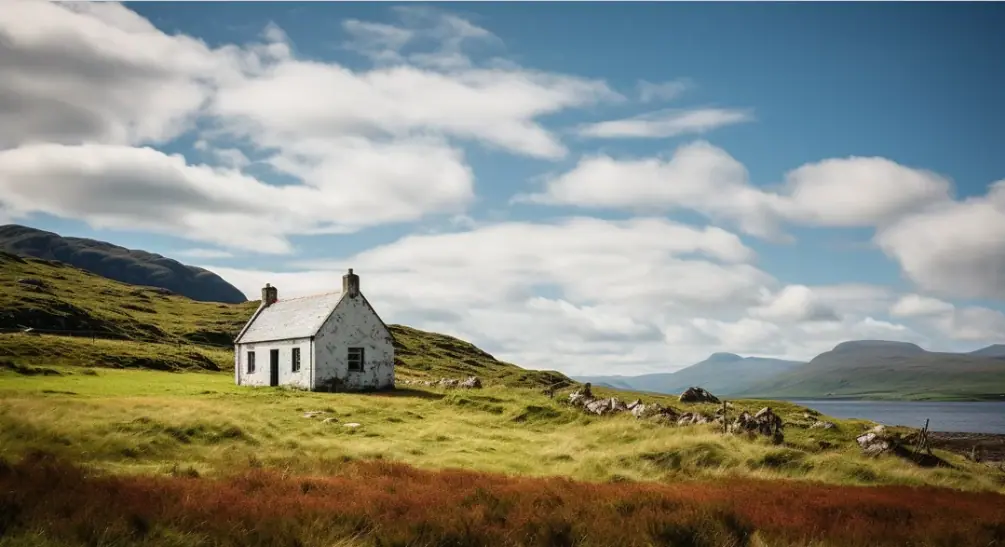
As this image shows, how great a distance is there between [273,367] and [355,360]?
22.3 ft

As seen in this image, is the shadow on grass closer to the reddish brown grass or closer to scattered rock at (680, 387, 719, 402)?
scattered rock at (680, 387, 719, 402)

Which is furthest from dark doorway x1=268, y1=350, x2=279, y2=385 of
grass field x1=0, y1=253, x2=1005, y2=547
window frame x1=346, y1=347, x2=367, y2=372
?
grass field x1=0, y1=253, x2=1005, y2=547

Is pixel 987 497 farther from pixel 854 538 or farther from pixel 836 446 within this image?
pixel 836 446

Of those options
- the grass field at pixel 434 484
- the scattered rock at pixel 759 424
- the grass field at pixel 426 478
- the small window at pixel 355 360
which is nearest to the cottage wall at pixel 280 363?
the small window at pixel 355 360

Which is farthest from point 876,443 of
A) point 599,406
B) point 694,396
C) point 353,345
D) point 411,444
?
point 353,345

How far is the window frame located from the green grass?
1458cm


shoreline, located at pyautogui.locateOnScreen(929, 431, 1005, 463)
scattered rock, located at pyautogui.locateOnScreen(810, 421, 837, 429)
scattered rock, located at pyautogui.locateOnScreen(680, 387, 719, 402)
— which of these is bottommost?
shoreline, located at pyautogui.locateOnScreen(929, 431, 1005, 463)

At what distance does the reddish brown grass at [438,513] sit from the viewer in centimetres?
1026

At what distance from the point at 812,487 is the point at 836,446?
50.4 feet

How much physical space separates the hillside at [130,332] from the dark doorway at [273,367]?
14.7 meters

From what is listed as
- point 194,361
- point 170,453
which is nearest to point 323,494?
point 170,453

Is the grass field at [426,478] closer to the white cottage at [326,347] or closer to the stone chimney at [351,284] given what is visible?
the white cottage at [326,347]

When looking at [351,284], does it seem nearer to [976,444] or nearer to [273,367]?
[273,367]

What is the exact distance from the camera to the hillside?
59.8 meters
